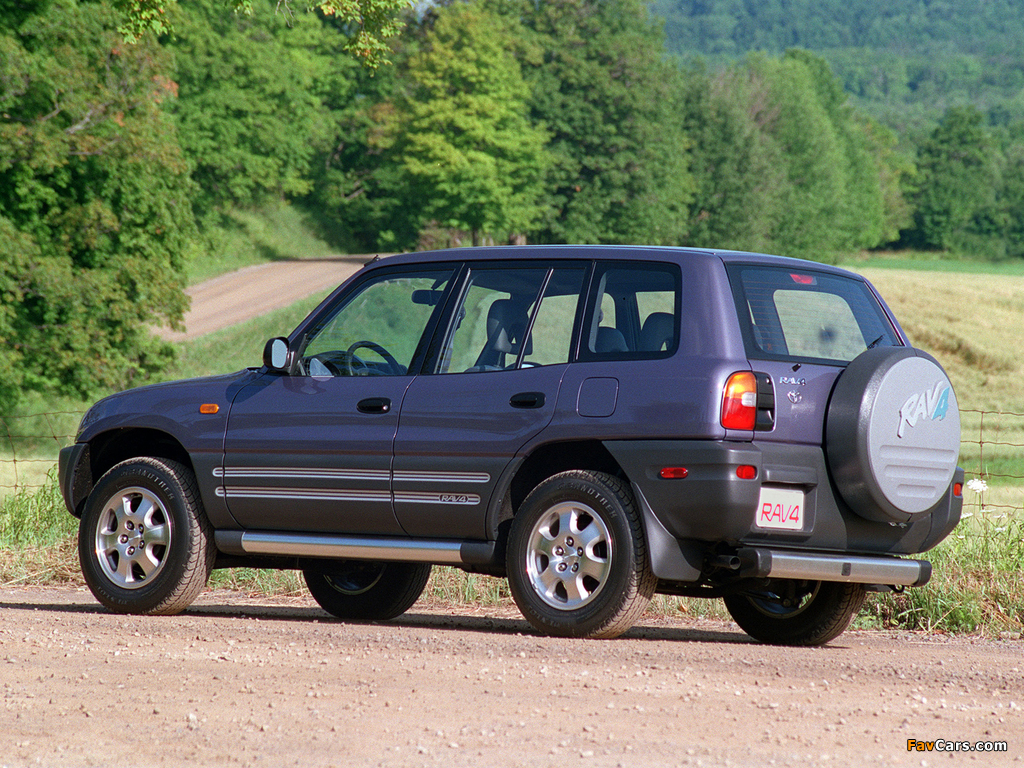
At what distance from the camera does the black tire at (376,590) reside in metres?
8.83

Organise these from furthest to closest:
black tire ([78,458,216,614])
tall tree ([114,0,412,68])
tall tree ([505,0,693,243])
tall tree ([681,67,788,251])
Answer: tall tree ([681,67,788,251]) → tall tree ([505,0,693,243]) → tall tree ([114,0,412,68]) → black tire ([78,458,216,614])

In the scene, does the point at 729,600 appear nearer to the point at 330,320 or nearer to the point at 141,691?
the point at 330,320

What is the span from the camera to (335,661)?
20.9 feet

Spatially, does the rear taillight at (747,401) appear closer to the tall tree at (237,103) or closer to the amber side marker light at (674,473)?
the amber side marker light at (674,473)

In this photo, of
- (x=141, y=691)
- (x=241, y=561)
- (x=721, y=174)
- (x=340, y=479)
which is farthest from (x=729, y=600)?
(x=721, y=174)

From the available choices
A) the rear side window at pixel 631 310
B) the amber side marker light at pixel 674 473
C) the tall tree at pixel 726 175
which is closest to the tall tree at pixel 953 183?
the tall tree at pixel 726 175

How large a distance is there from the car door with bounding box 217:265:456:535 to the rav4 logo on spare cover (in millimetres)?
2509

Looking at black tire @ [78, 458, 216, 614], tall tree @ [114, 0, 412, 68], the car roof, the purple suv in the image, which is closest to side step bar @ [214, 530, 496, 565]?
the purple suv

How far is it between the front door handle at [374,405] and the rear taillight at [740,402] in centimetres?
192

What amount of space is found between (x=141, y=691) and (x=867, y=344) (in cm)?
389

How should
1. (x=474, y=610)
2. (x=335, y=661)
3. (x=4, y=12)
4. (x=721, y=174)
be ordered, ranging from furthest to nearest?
(x=721, y=174)
(x=4, y=12)
(x=474, y=610)
(x=335, y=661)

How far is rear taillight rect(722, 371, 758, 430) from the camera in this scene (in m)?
6.59

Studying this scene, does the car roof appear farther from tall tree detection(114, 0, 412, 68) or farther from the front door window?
tall tree detection(114, 0, 412, 68)

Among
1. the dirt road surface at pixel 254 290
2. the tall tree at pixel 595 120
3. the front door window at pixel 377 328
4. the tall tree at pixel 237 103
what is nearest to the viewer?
the front door window at pixel 377 328
